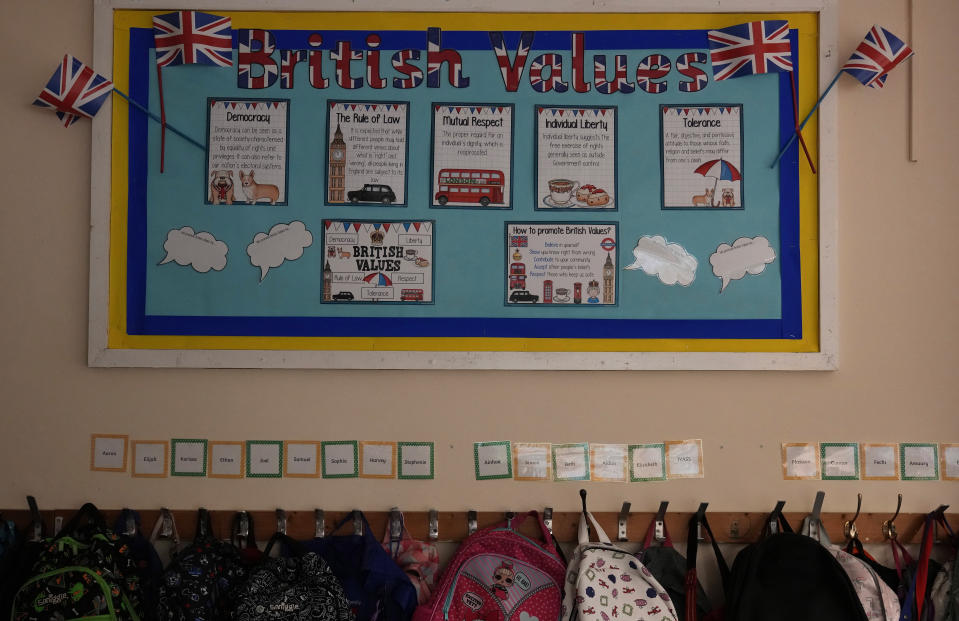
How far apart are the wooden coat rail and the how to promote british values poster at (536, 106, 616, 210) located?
0.91 m

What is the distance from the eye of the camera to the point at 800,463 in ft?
6.23

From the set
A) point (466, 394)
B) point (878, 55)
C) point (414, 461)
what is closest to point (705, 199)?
point (878, 55)

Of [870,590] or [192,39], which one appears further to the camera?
[192,39]

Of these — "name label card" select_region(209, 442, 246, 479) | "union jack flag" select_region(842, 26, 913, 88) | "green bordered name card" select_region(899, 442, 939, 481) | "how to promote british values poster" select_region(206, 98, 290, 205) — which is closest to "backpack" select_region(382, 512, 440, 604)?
"name label card" select_region(209, 442, 246, 479)

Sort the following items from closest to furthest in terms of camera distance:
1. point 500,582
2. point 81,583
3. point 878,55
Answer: point 81,583, point 500,582, point 878,55

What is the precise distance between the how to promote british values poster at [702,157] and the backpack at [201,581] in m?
1.59

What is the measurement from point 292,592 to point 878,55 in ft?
7.16

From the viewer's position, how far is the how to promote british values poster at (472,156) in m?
1.92

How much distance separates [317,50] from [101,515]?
1.49m

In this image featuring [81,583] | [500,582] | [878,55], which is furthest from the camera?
[878,55]

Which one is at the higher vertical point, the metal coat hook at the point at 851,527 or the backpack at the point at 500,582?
the metal coat hook at the point at 851,527

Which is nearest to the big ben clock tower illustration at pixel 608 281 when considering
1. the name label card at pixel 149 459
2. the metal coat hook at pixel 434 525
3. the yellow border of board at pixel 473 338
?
the yellow border of board at pixel 473 338

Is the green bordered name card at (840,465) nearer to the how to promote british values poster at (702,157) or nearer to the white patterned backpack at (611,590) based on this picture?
the white patterned backpack at (611,590)

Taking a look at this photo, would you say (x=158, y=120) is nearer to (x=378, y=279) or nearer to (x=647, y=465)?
(x=378, y=279)
